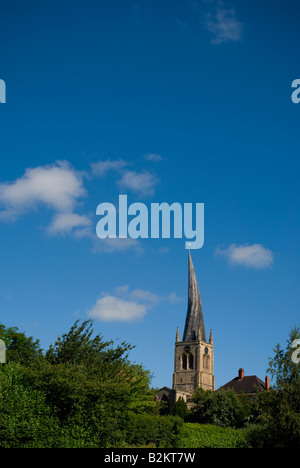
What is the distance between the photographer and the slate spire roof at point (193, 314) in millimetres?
128000

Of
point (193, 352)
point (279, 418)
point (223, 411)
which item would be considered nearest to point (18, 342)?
point (223, 411)

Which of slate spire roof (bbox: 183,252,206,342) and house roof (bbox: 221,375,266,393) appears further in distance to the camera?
slate spire roof (bbox: 183,252,206,342)

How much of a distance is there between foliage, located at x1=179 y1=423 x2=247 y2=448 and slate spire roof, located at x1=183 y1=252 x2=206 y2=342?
84.1 metres

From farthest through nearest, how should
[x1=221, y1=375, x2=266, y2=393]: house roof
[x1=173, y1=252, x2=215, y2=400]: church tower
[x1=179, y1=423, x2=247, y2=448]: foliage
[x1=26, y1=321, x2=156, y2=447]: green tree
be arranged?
[x1=173, y1=252, x2=215, y2=400]: church tower, [x1=221, y1=375, x2=266, y2=393]: house roof, [x1=179, y1=423, x2=247, y2=448]: foliage, [x1=26, y1=321, x2=156, y2=447]: green tree

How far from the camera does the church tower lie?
12300cm

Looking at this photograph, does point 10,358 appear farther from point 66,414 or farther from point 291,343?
point 291,343

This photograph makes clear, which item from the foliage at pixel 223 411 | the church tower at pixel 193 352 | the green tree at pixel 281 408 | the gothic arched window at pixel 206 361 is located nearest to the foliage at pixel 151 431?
the green tree at pixel 281 408

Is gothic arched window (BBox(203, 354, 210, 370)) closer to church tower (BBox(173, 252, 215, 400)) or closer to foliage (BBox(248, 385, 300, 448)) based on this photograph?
church tower (BBox(173, 252, 215, 400))

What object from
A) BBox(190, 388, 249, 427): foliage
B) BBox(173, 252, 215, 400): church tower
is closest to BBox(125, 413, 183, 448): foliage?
BBox(190, 388, 249, 427): foliage

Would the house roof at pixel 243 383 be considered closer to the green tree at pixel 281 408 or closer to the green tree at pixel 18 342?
the green tree at pixel 18 342

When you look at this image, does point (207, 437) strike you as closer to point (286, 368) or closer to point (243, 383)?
point (286, 368)

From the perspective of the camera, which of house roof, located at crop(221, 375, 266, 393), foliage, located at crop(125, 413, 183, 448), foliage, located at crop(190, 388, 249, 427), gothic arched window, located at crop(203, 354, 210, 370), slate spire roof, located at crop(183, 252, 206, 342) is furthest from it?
slate spire roof, located at crop(183, 252, 206, 342)

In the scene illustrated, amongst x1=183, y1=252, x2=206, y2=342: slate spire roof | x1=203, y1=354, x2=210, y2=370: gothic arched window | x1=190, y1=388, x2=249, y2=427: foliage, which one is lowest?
x1=190, y1=388, x2=249, y2=427: foliage
